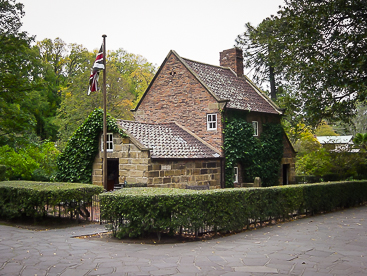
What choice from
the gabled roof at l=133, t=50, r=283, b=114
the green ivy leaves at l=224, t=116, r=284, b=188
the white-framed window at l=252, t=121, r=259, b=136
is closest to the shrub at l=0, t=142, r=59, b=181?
the gabled roof at l=133, t=50, r=283, b=114

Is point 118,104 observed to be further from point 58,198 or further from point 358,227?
point 358,227

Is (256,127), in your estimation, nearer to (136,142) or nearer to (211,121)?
(211,121)

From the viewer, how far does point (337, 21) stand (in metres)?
16.5

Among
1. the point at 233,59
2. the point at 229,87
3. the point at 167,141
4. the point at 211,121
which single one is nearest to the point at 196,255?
the point at 167,141

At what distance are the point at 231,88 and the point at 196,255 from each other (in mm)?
17911

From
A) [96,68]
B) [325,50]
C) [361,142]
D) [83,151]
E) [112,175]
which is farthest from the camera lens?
[361,142]

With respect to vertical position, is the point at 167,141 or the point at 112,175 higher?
the point at 167,141

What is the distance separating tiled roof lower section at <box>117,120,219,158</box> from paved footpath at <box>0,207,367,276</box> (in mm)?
7882

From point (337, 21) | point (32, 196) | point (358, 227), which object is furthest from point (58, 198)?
point (337, 21)

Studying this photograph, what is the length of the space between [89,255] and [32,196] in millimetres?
5399

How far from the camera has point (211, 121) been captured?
2234cm

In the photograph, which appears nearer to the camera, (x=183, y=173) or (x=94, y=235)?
(x=94, y=235)

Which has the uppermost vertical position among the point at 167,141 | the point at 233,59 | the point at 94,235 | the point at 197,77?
the point at 233,59

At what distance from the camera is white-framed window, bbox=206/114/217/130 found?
22.2 meters
